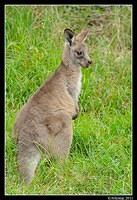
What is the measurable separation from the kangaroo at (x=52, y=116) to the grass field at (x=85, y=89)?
17cm

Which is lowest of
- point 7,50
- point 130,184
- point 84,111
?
point 130,184

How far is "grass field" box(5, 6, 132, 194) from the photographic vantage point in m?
9.94

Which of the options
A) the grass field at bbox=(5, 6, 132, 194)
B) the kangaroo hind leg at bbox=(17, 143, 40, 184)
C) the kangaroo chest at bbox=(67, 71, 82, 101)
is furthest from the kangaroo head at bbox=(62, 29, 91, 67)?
the kangaroo hind leg at bbox=(17, 143, 40, 184)

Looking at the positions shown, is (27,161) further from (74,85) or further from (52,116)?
(74,85)

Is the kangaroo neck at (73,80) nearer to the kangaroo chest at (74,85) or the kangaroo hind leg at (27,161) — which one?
the kangaroo chest at (74,85)

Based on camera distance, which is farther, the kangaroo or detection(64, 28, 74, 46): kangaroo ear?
detection(64, 28, 74, 46): kangaroo ear

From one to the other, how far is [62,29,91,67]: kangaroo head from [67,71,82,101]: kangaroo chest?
0.16 m

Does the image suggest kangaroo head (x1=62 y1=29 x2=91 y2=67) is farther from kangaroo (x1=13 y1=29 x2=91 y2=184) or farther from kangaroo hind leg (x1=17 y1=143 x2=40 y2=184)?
kangaroo hind leg (x1=17 y1=143 x2=40 y2=184)

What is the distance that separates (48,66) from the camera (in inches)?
465

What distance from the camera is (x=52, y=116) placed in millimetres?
10164

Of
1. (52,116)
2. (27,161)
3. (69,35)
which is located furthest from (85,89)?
(27,161)
